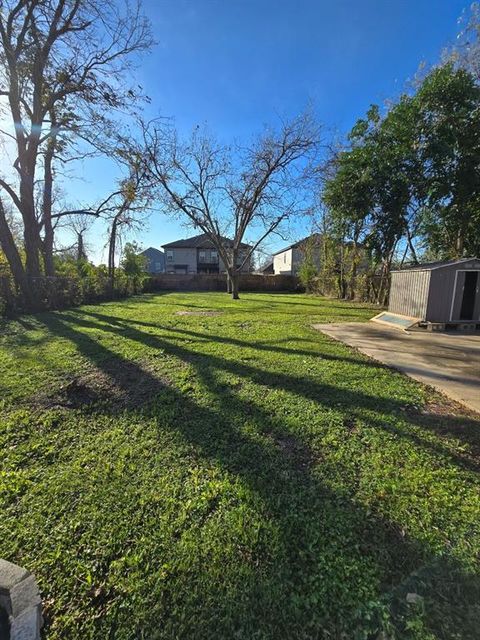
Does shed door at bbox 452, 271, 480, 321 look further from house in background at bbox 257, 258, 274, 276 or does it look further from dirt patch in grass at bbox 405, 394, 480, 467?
house in background at bbox 257, 258, 274, 276

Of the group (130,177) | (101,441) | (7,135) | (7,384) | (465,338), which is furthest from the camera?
(130,177)

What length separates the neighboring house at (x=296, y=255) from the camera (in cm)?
2403

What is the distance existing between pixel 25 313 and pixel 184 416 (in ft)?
31.5

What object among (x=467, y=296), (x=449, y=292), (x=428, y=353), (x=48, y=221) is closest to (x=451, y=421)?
(x=428, y=353)

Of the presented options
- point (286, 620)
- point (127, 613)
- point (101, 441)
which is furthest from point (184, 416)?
point (286, 620)

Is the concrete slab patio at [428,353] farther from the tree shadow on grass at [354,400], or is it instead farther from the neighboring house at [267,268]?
the neighboring house at [267,268]

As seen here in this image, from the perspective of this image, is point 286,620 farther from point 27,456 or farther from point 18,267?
point 18,267

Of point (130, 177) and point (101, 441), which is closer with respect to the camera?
point (101, 441)

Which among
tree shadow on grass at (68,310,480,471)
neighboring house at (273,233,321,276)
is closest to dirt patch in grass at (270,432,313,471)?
tree shadow on grass at (68,310,480,471)

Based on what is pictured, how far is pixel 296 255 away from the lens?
36906mm

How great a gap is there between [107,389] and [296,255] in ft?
117

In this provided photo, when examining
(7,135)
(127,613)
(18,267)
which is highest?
(7,135)

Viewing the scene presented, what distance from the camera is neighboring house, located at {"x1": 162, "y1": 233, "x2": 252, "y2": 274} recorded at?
137 ft

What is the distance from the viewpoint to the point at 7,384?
12.3 ft
